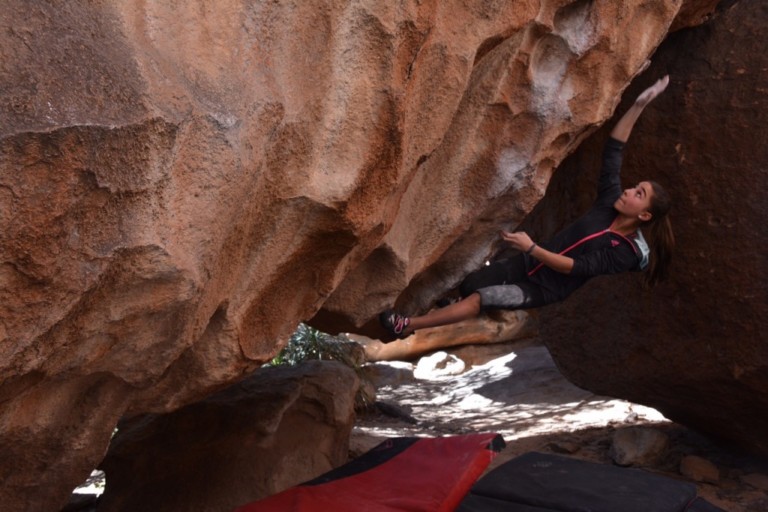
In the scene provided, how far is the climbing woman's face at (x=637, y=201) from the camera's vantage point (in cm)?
380

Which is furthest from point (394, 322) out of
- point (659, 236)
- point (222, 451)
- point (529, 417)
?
point (529, 417)

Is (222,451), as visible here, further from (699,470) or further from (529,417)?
(529,417)

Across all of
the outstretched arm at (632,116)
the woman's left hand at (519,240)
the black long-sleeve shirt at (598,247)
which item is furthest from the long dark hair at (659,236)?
the woman's left hand at (519,240)

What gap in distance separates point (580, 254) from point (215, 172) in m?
2.16

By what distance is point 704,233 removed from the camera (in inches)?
164

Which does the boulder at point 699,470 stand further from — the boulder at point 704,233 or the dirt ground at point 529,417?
the boulder at point 704,233

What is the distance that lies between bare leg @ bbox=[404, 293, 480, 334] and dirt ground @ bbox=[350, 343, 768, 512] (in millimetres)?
1651

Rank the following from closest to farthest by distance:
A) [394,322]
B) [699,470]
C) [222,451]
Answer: [394,322]
[222,451]
[699,470]

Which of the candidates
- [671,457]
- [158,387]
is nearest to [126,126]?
[158,387]

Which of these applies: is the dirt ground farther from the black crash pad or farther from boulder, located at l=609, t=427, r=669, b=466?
the black crash pad

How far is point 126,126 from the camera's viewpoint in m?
1.74

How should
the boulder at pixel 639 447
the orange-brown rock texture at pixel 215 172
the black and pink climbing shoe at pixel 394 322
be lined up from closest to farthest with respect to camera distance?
the orange-brown rock texture at pixel 215 172, the black and pink climbing shoe at pixel 394 322, the boulder at pixel 639 447

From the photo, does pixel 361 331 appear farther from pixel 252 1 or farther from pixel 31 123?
pixel 31 123

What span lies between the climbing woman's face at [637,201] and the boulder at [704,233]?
0.47m
